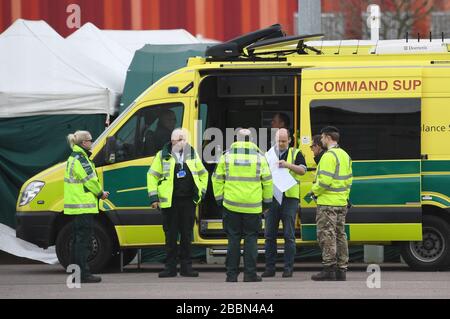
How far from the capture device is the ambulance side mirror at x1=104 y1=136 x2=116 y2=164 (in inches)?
636

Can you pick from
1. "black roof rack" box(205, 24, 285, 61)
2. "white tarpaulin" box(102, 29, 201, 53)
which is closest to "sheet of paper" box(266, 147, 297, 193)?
"black roof rack" box(205, 24, 285, 61)

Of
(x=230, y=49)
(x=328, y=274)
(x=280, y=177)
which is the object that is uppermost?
(x=230, y=49)

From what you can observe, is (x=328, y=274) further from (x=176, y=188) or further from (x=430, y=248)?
(x=176, y=188)

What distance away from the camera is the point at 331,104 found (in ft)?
52.4

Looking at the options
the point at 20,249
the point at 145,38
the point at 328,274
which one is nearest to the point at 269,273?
the point at 328,274

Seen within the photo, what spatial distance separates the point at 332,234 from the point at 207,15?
74.0ft

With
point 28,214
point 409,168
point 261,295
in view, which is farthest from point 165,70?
point 261,295

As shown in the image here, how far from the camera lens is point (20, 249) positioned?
19.0 meters

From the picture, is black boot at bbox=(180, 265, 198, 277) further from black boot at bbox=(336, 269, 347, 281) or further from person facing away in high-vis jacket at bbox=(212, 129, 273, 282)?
black boot at bbox=(336, 269, 347, 281)

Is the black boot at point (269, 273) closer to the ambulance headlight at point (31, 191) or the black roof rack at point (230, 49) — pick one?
the black roof rack at point (230, 49)

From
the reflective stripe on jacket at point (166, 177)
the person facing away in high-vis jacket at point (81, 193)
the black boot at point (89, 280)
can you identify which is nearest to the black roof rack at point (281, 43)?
the reflective stripe on jacket at point (166, 177)

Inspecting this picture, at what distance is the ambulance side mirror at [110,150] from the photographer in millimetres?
16156
